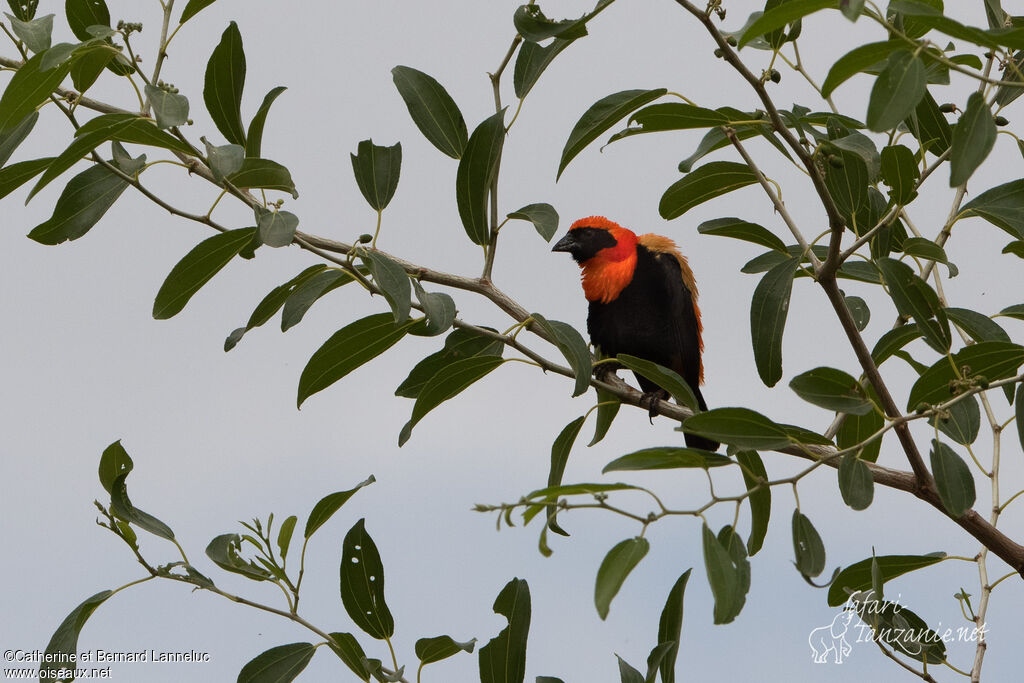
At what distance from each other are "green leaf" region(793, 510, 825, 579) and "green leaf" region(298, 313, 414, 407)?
1.03 meters

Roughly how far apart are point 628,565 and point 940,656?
65.6 inches

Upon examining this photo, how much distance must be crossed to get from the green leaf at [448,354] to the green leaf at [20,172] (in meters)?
1.02

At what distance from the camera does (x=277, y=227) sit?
2.15m

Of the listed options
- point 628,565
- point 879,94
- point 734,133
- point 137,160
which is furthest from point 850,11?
point 137,160

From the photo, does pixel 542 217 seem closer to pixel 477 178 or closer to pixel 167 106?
pixel 477 178

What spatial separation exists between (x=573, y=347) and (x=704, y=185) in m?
0.53

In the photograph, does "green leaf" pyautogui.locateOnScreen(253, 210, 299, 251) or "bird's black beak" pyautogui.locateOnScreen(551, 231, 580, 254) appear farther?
"bird's black beak" pyautogui.locateOnScreen(551, 231, 580, 254)

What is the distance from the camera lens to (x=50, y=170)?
211cm

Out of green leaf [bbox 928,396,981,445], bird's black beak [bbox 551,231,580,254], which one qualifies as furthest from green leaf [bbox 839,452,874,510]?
bird's black beak [bbox 551,231,580,254]

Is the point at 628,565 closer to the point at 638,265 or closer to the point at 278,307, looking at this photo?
the point at 278,307

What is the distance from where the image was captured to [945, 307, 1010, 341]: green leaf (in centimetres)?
250

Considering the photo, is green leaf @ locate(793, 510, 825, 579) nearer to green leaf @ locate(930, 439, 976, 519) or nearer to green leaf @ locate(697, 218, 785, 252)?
green leaf @ locate(930, 439, 976, 519)

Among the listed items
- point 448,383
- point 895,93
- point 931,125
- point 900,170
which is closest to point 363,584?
point 448,383

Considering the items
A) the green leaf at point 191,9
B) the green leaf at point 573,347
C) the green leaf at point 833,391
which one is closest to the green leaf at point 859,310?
the green leaf at point 833,391
